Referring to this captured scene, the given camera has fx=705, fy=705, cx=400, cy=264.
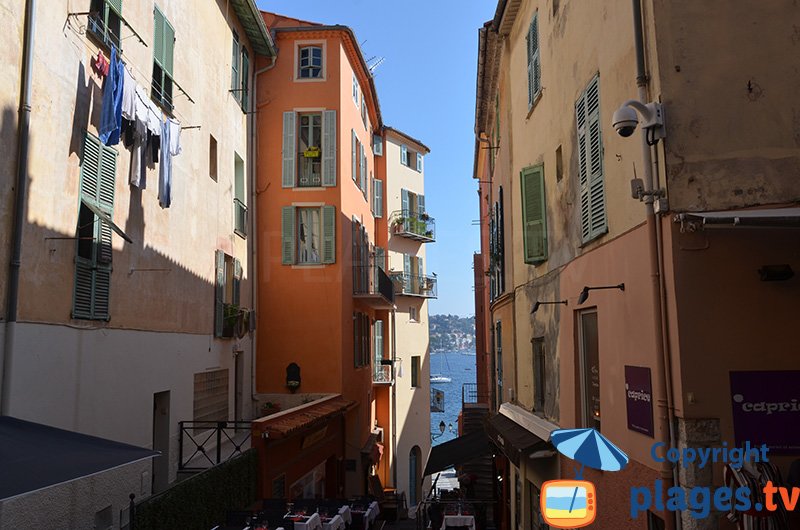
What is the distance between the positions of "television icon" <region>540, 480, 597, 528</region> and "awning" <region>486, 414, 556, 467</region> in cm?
406

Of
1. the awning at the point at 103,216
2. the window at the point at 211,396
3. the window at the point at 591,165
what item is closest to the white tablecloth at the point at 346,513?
the window at the point at 211,396

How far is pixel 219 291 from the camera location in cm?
1720

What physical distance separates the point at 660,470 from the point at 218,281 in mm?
12458

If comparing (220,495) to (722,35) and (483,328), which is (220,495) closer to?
(722,35)

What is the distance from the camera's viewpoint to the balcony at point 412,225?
3403 cm

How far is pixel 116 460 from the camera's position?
790 centimetres

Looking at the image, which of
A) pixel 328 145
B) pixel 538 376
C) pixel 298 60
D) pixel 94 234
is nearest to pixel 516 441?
pixel 538 376

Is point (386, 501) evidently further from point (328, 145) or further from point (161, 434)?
point (328, 145)

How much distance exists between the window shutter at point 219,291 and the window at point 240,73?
4.73 meters

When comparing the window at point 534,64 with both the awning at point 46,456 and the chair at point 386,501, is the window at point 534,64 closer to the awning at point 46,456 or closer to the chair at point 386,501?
the awning at point 46,456

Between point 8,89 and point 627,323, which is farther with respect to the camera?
point 8,89

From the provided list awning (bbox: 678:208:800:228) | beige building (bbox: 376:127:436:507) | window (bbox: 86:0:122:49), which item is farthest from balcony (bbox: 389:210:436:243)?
awning (bbox: 678:208:800:228)

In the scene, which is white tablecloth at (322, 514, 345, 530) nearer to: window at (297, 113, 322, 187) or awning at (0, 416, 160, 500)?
awning at (0, 416, 160, 500)

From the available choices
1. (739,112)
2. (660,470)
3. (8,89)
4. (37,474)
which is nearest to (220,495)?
(37,474)
